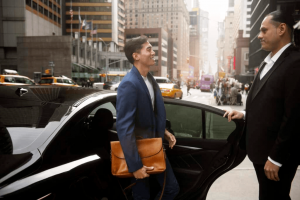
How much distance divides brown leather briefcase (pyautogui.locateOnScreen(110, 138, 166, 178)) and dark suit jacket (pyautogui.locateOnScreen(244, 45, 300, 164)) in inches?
24.8

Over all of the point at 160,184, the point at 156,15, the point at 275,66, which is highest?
the point at 156,15

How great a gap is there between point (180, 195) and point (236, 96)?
18.6m

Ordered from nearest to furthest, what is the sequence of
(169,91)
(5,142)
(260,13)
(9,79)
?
(5,142), (9,79), (169,91), (260,13)

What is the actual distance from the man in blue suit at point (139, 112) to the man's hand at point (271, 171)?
2.53ft

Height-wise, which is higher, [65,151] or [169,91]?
[65,151]

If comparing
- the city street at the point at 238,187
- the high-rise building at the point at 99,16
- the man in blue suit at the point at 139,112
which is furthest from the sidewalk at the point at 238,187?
the high-rise building at the point at 99,16

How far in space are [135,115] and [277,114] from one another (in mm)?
954

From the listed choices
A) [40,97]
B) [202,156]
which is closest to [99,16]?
[202,156]

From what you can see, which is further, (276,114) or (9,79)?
(9,79)

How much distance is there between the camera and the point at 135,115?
2223 millimetres

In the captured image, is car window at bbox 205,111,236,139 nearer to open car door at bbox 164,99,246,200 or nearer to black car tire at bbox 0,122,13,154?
open car door at bbox 164,99,246,200

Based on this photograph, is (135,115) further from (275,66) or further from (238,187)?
(238,187)

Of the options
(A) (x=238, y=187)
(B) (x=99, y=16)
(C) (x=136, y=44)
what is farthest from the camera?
(B) (x=99, y=16)

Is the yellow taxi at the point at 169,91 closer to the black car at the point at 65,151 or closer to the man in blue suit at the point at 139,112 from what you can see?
the black car at the point at 65,151
